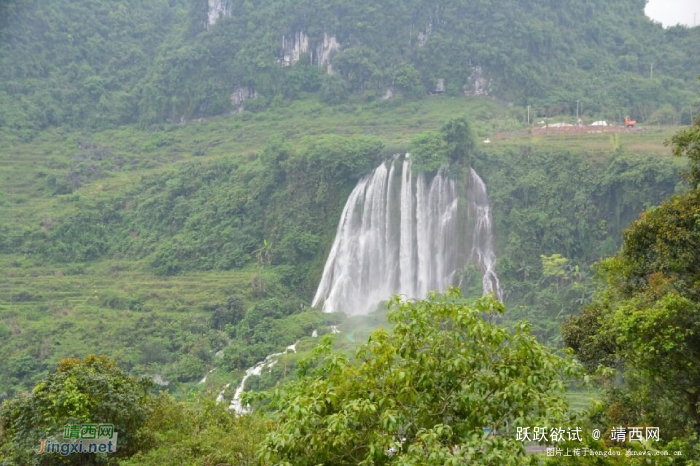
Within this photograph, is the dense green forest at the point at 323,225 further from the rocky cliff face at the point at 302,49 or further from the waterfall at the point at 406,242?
the waterfall at the point at 406,242

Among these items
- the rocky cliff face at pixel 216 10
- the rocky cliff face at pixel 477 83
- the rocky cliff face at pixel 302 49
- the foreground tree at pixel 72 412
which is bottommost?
the foreground tree at pixel 72 412

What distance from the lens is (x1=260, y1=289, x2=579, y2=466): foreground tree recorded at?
5.05 meters

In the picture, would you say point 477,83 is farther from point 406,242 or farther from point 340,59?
point 406,242

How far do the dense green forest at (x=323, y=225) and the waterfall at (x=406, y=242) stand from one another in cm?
72

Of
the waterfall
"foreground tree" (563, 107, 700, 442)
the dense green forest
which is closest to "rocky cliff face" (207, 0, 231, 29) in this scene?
the dense green forest

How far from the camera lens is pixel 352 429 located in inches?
207

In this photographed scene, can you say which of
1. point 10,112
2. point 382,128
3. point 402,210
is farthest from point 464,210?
point 10,112

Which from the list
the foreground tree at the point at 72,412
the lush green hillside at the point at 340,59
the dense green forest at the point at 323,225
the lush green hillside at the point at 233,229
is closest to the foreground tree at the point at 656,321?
the dense green forest at the point at 323,225

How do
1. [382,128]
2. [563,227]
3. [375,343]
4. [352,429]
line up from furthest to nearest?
[382,128], [563,227], [375,343], [352,429]

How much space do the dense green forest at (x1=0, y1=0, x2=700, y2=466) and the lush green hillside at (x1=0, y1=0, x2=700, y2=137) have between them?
0.16 metres

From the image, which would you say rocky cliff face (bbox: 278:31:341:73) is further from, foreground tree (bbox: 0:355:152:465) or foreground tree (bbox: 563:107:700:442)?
foreground tree (bbox: 0:355:152:465)

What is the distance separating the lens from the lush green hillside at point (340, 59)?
44.9 metres

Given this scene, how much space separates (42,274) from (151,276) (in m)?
4.43

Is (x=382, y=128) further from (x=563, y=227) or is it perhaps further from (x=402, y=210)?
(x=563, y=227)
